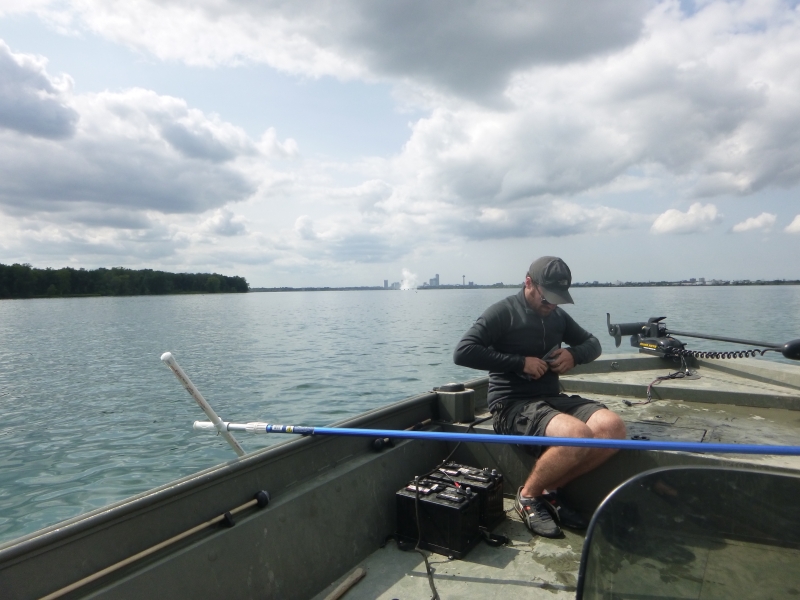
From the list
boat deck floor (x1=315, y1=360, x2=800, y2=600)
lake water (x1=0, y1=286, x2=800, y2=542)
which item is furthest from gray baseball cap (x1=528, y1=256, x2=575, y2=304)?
lake water (x1=0, y1=286, x2=800, y2=542)

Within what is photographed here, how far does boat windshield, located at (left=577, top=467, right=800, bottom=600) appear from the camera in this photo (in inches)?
46.3

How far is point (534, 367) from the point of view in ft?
12.1

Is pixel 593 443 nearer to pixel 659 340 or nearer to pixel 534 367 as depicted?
pixel 534 367

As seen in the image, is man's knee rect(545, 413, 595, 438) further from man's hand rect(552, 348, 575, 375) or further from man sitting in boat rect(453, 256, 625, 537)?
man's hand rect(552, 348, 575, 375)

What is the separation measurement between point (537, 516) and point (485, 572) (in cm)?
55

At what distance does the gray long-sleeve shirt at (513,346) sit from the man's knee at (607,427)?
20.7 inches

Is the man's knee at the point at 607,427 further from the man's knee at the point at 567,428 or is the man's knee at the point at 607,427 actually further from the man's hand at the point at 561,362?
the man's hand at the point at 561,362

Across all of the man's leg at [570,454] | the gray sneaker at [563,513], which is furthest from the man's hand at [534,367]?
the gray sneaker at [563,513]

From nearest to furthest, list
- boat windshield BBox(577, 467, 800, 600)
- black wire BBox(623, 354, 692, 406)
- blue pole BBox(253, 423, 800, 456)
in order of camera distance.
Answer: boat windshield BBox(577, 467, 800, 600), blue pole BBox(253, 423, 800, 456), black wire BBox(623, 354, 692, 406)

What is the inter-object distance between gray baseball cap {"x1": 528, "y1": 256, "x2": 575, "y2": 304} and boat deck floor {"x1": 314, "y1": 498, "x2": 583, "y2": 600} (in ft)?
4.84

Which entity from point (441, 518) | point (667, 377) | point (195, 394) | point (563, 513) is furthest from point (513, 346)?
point (667, 377)

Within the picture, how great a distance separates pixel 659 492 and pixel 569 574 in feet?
6.54

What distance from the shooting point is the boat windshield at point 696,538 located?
3.85ft

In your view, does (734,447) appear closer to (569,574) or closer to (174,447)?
(569,574)
